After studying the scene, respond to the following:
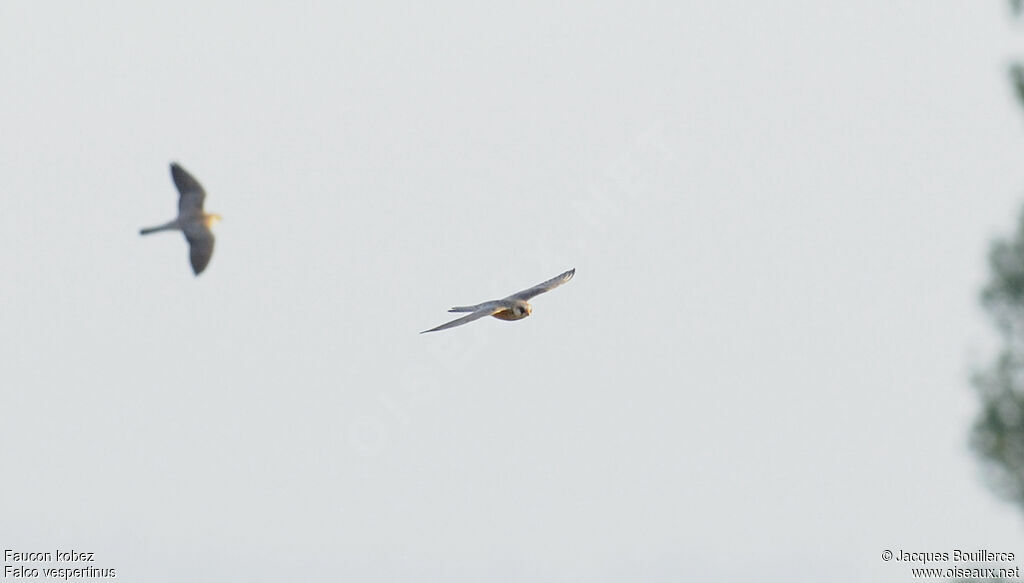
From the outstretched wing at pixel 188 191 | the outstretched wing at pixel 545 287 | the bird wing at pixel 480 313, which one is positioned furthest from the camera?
the outstretched wing at pixel 188 191

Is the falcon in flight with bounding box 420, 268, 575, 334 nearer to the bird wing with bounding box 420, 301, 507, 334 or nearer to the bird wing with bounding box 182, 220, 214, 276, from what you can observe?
the bird wing with bounding box 420, 301, 507, 334

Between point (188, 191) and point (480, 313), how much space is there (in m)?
5.35

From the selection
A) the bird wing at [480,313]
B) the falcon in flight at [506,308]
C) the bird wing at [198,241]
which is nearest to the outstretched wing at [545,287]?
the falcon in flight at [506,308]

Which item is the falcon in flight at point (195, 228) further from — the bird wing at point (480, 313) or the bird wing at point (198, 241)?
the bird wing at point (480, 313)

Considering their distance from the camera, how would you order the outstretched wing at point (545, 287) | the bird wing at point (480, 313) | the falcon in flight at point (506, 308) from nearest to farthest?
the bird wing at point (480, 313) < the falcon in flight at point (506, 308) < the outstretched wing at point (545, 287)

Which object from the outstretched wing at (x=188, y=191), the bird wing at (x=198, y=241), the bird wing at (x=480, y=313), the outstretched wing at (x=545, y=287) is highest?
the outstretched wing at (x=188, y=191)

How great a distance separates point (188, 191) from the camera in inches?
734

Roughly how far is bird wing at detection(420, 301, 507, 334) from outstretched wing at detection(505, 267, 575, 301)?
977 mm

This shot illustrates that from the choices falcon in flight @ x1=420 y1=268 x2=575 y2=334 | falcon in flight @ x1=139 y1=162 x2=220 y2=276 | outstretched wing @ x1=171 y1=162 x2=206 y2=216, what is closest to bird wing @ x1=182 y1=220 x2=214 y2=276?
falcon in flight @ x1=139 y1=162 x2=220 y2=276

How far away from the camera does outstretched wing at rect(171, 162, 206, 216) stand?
60.8 feet

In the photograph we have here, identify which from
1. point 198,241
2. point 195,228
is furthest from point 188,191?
point 198,241

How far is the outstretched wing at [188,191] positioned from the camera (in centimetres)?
1853

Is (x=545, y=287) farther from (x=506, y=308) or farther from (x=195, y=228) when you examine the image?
(x=195, y=228)

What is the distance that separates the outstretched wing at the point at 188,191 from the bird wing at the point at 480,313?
4.50 meters
